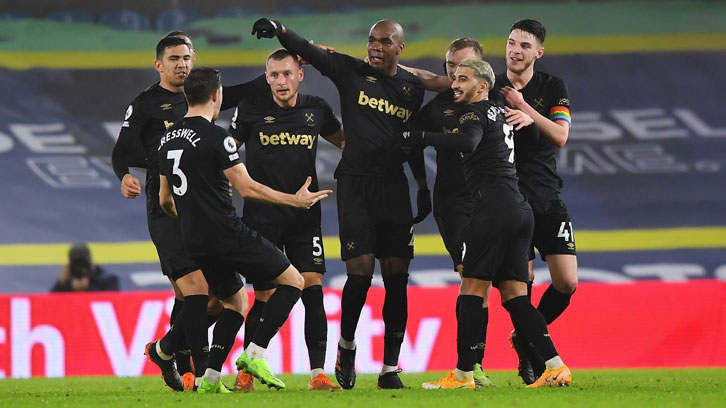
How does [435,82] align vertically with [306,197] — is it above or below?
above

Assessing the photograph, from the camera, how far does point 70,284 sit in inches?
499

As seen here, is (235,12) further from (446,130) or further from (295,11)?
→ (446,130)

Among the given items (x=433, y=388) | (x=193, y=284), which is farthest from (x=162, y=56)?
(x=433, y=388)

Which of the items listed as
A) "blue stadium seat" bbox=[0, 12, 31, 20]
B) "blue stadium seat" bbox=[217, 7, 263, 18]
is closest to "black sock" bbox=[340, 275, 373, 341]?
"blue stadium seat" bbox=[217, 7, 263, 18]

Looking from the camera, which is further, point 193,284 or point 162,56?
point 162,56

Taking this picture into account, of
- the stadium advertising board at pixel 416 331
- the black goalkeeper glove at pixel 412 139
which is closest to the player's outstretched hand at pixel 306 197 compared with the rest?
the black goalkeeper glove at pixel 412 139

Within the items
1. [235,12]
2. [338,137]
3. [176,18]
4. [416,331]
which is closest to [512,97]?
[338,137]

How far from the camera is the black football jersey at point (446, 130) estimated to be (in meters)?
7.22

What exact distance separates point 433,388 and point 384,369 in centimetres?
47

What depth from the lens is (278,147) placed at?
720cm

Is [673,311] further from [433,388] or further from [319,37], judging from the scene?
[319,37]

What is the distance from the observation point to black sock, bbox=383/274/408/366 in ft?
23.4

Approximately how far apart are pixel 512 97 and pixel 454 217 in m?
0.91

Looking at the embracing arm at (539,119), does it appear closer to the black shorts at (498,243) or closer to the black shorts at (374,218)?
the black shorts at (498,243)
